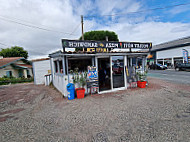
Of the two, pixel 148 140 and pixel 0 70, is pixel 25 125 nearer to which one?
pixel 148 140

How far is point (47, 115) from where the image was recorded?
3680 millimetres

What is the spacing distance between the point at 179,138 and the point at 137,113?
133 centimetres

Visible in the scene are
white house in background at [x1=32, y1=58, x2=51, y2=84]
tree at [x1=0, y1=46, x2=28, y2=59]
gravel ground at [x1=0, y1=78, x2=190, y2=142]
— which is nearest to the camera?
gravel ground at [x1=0, y1=78, x2=190, y2=142]

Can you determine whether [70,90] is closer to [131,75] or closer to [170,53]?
[131,75]

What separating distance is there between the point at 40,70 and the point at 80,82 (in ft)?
26.7

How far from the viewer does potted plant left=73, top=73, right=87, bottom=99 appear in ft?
17.6

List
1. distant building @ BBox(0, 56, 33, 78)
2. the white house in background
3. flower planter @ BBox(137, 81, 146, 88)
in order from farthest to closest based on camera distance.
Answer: distant building @ BBox(0, 56, 33, 78)
the white house in background
flower planter @ BBox(137, 81, 146, 88)

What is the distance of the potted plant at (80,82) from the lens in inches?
211

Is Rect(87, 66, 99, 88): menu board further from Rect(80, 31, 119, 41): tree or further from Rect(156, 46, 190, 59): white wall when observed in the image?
Rect(156, 46, 190, 59): white wall

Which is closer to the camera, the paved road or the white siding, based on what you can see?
the paved road

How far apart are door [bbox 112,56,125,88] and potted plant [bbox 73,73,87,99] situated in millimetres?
1986

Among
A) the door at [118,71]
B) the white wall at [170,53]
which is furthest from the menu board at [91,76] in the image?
the white wall at [170,53]

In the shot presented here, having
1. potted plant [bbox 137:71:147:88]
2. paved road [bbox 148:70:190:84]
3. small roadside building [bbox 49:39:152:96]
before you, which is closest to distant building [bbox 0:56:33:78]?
small roadside building [bbox 49:39:152:96]

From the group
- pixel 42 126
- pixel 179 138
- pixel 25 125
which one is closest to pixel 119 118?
pixel 179 138
